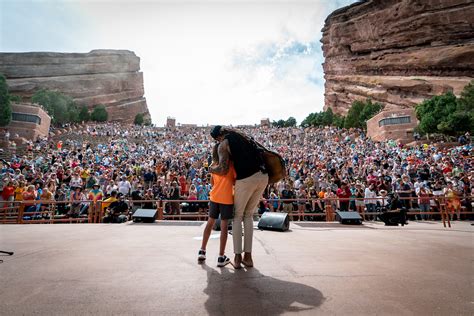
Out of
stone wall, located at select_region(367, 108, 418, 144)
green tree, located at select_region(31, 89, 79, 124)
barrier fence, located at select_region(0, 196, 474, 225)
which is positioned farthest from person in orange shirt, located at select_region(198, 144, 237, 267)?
green tree, located at select_region(31, 89, 79, 124)

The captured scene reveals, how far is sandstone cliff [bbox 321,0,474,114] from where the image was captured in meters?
58.2

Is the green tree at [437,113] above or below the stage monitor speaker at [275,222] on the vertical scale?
above

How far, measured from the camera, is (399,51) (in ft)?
227

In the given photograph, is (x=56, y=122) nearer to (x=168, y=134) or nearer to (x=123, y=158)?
(x=168, y=134)

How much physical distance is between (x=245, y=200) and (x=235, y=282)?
1.00 metres

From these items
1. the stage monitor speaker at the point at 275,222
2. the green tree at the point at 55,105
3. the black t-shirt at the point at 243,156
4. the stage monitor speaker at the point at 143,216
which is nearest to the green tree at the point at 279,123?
the green tree at the point at 55,105

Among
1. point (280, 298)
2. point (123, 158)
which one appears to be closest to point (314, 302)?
point (280, 298)

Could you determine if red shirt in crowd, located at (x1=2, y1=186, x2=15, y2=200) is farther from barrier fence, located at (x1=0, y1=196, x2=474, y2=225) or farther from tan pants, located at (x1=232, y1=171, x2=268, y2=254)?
tan pants, located at (x1=232, y1=171, x2=268, y2=254)

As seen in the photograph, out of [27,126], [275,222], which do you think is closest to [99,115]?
[27,126]

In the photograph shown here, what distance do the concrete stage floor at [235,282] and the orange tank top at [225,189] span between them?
827 mm

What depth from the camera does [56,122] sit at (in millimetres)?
60281

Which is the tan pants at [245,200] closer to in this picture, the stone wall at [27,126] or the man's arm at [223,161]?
the man's arm at [223,161]

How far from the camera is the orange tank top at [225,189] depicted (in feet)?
11.8

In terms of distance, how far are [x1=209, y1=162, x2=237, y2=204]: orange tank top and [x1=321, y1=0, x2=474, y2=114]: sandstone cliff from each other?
64.1m
